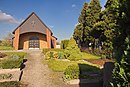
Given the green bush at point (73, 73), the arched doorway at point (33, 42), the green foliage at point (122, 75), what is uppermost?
the arched doorway at point (33, 42)

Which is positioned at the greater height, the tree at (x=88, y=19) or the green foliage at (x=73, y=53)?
the tree at (x=88, y=19)

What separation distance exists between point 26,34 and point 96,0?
697 inches

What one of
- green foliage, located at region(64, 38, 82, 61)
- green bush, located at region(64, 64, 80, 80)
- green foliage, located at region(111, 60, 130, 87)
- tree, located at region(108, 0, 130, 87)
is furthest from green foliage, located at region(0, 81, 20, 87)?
green foliage, located at region(64, 38, 82, 61)

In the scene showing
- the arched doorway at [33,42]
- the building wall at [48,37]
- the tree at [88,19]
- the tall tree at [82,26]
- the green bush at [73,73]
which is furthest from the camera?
the arched doorway at [33,42]

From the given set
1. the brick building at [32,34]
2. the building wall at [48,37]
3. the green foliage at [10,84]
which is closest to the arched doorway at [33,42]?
the brick building at [32,34]

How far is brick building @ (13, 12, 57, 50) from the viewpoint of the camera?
43.2 metres

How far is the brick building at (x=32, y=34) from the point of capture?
43172mm

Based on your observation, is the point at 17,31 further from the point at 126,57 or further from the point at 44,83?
the point at 126,57

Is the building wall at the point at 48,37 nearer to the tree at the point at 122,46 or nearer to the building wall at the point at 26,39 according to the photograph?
the building wall at the point at 26,39

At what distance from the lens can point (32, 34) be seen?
46.0 m

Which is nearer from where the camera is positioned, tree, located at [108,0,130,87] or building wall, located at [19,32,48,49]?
tree, located at [108,0,130,87]

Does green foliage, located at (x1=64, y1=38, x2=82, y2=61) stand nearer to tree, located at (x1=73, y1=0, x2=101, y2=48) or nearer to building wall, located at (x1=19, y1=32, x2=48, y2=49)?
tree, located at (x1=73, y1=0, x2=101, y2=48)

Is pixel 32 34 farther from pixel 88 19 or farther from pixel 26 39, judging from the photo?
pixel 88 19

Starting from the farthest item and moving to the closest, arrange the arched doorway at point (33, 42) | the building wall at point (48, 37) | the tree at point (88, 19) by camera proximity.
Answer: the arched doorway at point (33, 42) → the building wall at point (48, 37) → the tree at point (88, 19)
